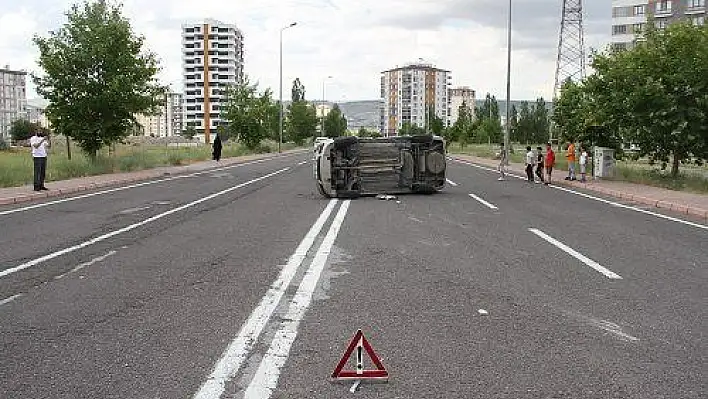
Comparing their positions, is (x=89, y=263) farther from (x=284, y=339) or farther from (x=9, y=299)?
(x=284, y=339)

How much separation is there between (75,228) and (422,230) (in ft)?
19.7

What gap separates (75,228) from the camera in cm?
1160

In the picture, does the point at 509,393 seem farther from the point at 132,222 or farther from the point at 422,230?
the point at 132,222

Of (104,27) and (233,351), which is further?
(104,27)

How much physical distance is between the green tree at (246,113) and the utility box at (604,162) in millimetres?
36095

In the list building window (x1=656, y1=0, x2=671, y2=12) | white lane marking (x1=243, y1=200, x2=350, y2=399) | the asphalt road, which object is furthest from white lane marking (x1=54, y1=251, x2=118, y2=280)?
building window (x1=656, y1=0, x2=671, y2=12)

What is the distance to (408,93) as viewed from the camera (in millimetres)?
175250

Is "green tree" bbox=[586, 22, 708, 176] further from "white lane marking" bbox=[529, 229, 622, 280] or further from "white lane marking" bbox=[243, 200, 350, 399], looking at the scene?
"white lane marking" bbox=[243, 200, 350, 399]

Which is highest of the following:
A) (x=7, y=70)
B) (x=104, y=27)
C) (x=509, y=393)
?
(x=7, y=70)

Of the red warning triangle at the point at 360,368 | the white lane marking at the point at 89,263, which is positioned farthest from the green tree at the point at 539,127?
the red warning triangle at the point at 360,368

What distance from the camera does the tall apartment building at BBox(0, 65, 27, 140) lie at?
145m

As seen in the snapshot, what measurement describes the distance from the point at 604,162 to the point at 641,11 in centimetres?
7123

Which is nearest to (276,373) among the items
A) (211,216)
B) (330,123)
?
(211,216)

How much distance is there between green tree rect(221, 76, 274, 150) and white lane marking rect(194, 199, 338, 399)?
48.8m
